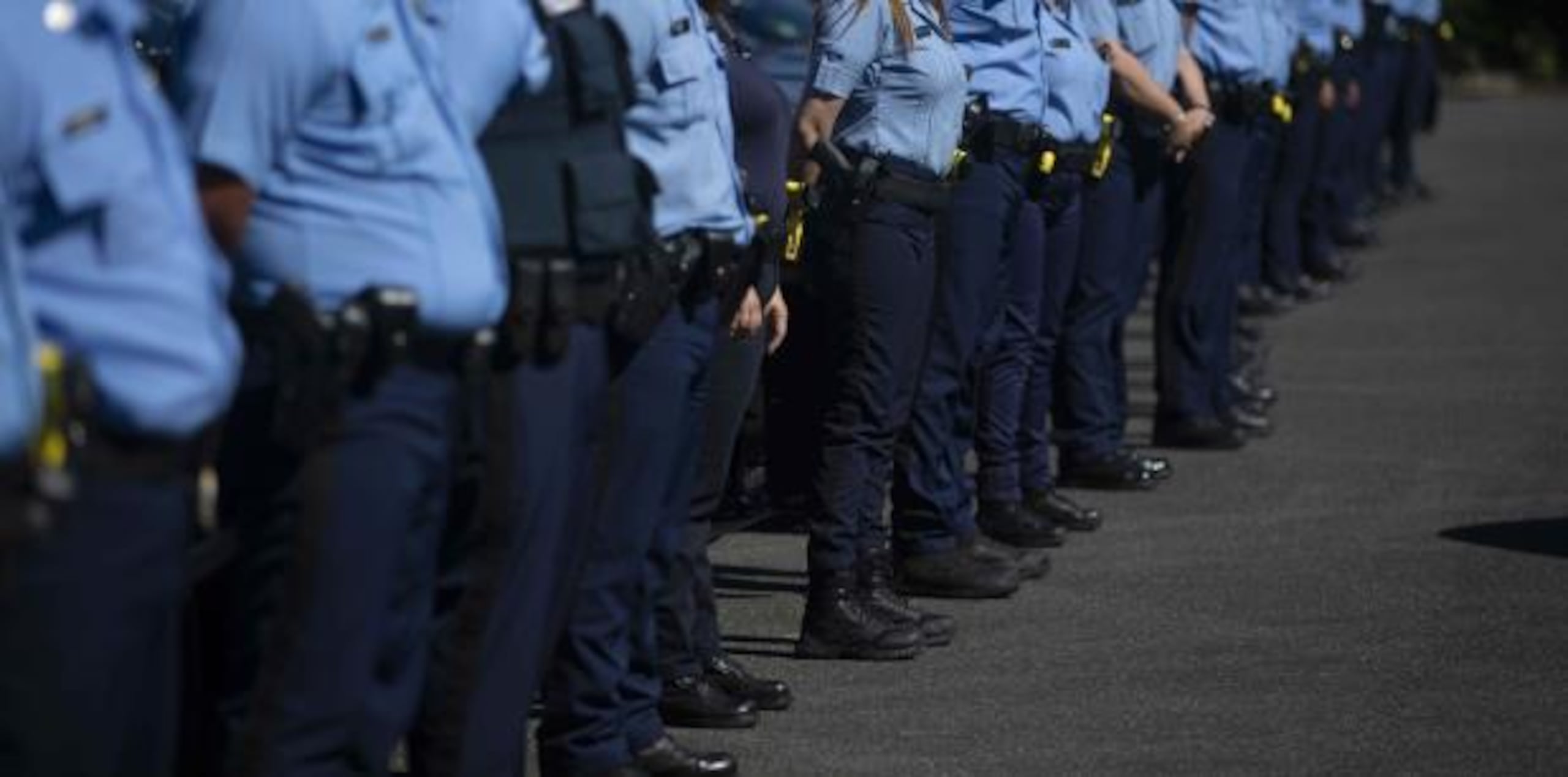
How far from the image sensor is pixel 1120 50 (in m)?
12.8

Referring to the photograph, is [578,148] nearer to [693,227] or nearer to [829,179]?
[693,227]

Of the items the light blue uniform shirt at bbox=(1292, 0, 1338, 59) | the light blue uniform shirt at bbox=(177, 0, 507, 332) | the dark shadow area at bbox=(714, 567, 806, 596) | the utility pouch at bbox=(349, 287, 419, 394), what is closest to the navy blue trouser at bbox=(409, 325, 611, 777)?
the light blue uniform shirt at bbox=(177, 0, 507, 332)

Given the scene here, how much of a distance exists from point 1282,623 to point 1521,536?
1.91 meters

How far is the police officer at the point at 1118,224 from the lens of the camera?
12812mm

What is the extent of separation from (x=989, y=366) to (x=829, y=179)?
6.38 ft

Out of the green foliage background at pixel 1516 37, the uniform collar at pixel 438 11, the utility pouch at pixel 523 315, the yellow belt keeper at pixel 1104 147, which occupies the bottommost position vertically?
the green foliage background at pixel 1516 37

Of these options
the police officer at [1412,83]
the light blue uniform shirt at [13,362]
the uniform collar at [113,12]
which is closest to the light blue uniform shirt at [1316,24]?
the police officer at [1412,83]

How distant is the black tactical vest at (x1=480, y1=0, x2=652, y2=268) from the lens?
22.5 feet

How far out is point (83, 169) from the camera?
17.1 feet

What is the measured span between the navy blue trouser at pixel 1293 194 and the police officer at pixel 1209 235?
2.29 m

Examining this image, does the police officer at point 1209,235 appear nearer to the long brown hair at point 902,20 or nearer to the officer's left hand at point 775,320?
the long brown hair at point 902,20

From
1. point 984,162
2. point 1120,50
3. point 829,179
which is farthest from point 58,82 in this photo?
point 1120,50

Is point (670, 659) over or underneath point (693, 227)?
underneath

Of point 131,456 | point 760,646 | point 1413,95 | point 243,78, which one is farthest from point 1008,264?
point 1413,95
